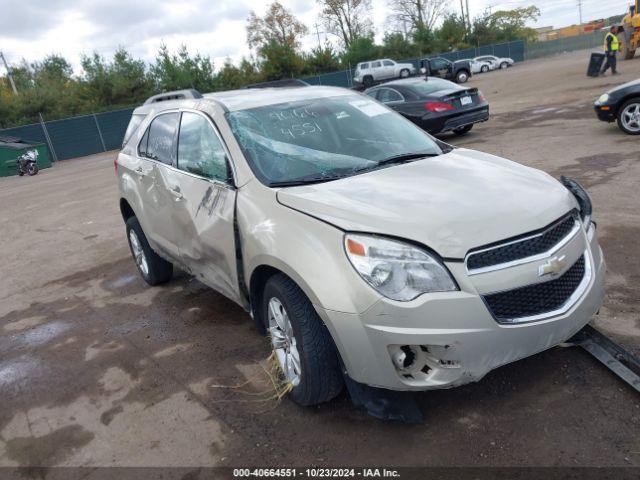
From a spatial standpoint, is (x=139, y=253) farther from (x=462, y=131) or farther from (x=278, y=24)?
(x=278, y=24)

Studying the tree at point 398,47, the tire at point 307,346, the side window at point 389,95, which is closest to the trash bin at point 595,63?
the side window at point 389,95

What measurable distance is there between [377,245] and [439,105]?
972cm

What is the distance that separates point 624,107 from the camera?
9109 mm

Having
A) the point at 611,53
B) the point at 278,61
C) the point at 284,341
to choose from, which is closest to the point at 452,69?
the point at 278,61

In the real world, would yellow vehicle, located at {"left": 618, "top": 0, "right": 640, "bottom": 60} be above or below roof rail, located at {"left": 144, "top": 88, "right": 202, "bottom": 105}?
below

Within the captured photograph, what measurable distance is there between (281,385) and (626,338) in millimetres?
2163

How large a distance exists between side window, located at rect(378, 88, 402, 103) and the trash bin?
11541mm

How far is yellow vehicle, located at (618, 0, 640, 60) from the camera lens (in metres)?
26.0

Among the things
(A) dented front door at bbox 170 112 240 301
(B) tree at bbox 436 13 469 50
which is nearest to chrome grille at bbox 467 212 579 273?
(A) dented front door at bbox 170 112 240 301

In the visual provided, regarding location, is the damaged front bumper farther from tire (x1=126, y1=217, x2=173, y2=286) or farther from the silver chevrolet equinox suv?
tire (x1=126, y1=217, x2=173, y2=286)

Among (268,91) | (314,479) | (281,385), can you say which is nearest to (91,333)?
(281,385)

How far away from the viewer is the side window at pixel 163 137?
4.39 meters

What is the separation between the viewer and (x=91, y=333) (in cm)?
470

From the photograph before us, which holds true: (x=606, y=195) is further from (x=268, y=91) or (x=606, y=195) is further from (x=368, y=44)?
(x=368, y=44)
